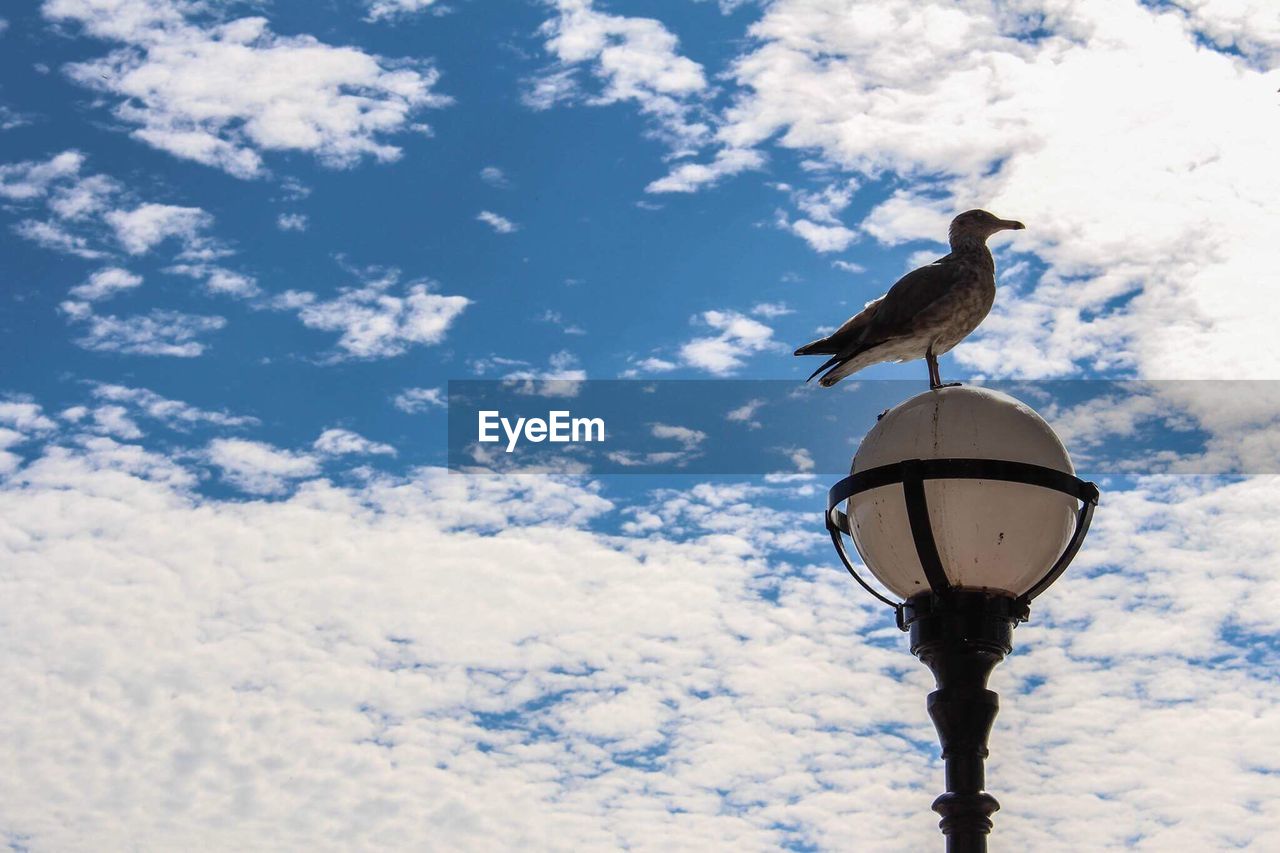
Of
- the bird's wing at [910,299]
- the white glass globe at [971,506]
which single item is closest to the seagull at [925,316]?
the bird's wing at [910,299]

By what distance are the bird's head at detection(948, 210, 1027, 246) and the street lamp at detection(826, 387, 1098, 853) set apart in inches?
163

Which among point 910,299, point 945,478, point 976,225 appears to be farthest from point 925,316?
point 945,478

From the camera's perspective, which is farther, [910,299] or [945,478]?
[910,299]

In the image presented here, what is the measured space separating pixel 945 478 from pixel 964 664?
2.19 ft

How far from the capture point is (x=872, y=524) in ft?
16.1

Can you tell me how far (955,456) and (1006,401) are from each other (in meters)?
0.42

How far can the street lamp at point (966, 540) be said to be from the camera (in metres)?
4.75

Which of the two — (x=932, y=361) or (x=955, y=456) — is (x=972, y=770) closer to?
(x=955, y=456)

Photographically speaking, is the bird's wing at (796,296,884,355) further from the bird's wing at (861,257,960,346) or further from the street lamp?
the street lamp

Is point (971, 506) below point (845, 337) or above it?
below

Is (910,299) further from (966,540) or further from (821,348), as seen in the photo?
(966,540)

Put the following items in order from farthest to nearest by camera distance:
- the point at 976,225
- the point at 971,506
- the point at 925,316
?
the point at 976,225 → the point at 925,316 → the point at 971,506

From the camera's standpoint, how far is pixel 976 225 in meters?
8.94

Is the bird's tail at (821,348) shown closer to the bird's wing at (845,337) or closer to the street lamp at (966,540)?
the bird's wing at (845,337)
